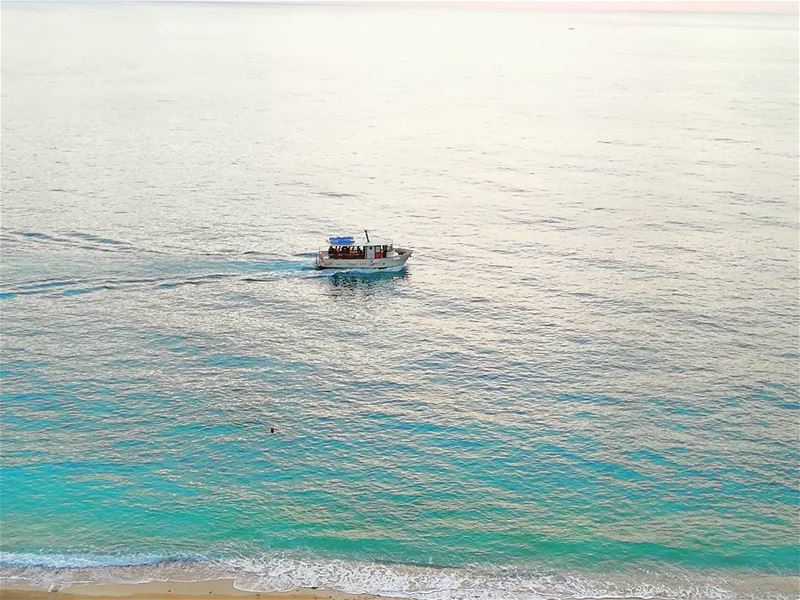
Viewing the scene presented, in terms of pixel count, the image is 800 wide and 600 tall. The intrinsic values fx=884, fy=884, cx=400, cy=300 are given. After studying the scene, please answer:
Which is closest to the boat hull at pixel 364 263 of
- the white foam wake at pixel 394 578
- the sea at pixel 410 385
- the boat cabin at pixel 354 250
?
the boat cabin at pixel 354 250

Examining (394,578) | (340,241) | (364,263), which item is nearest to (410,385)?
(394,578)

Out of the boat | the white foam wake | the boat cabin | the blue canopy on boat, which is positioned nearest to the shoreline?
the white foam wake

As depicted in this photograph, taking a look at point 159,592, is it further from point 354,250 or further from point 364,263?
point 354,250

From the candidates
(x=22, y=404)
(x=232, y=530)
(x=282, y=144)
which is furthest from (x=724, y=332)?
(x=282, y=144)

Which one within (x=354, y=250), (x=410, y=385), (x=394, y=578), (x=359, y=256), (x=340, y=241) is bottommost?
(x=394, y=578)

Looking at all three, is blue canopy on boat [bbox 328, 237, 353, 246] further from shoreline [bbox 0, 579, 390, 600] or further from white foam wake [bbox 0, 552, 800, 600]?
shoreline [bbox 0, 579, 390, 600]

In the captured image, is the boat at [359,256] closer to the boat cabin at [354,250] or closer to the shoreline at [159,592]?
the boat cabin at [354,250]

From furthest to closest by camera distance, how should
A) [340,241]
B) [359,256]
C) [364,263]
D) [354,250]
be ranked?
[354,250]
[359,256]
[364,263]
[340,241]
